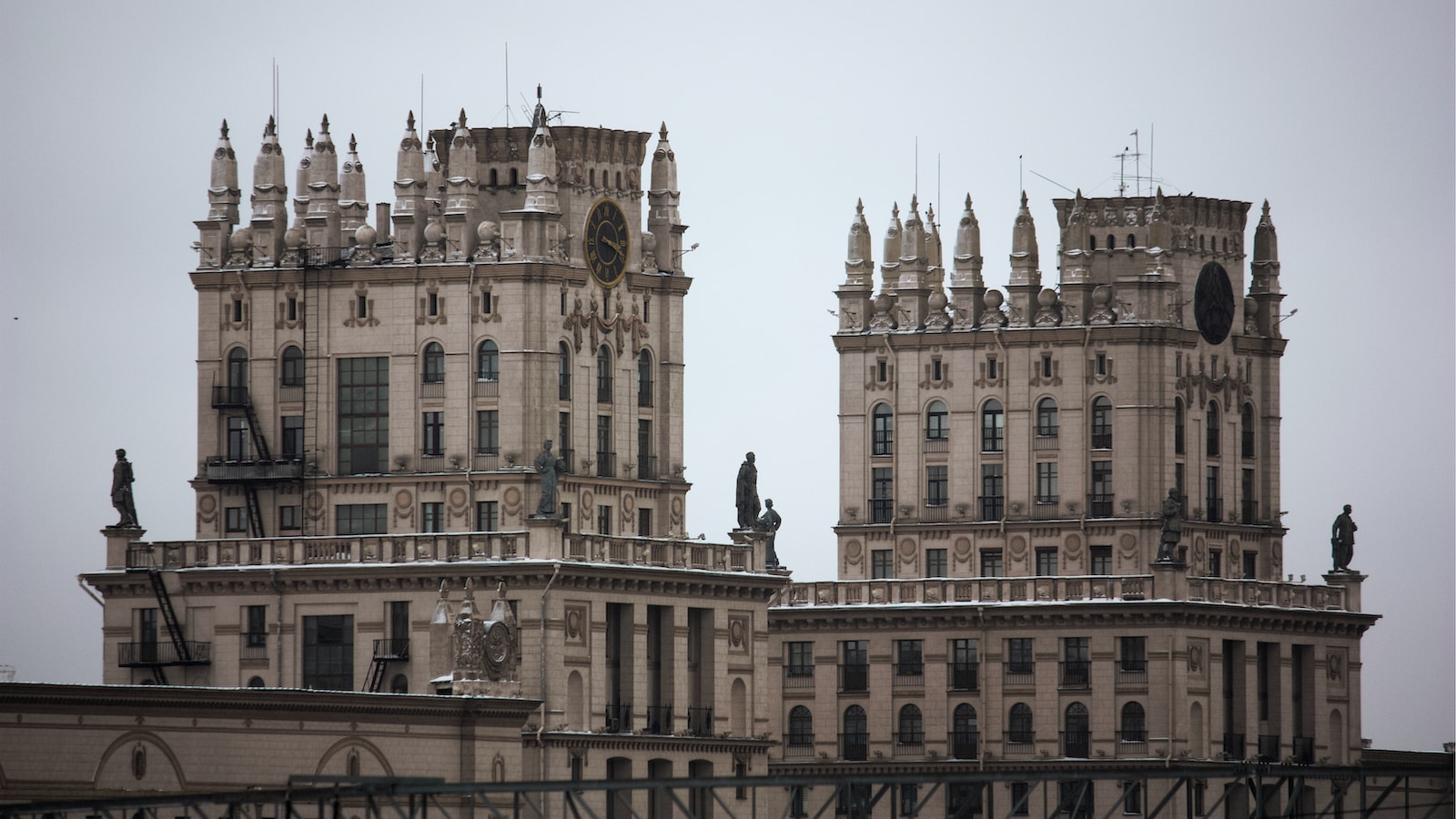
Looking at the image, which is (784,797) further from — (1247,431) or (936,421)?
(1247,431)

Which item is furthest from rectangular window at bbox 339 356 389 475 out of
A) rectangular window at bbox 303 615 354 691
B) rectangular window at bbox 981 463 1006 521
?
rectangular window at bbox 981 463 1006 521

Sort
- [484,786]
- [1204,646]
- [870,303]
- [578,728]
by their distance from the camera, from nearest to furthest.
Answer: [484,786] < [578,728] < [1204,646] < [870,303]

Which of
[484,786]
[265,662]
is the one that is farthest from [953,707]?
[484,786]

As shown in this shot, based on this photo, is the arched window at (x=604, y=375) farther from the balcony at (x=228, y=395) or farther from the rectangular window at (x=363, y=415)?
the balcony at (x=228, y=395)

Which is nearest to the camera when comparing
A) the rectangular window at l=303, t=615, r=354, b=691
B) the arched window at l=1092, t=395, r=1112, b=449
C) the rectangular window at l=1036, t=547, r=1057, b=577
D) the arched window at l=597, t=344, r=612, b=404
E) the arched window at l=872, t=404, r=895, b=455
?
the rectangular window at l=303, t=615, r=354, b=691

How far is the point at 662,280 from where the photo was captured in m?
158

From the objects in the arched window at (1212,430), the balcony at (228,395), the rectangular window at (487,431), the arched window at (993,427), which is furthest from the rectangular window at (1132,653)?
the balcony at (228,395)

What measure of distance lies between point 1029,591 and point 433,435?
32.0 meters

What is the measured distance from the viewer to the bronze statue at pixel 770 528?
160 m

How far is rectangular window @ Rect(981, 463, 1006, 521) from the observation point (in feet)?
580

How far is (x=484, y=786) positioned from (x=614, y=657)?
1948 inches

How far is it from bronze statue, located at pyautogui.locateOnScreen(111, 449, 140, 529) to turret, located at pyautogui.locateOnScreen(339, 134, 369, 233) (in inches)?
498

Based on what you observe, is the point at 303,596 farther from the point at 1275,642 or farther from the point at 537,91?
the point at 1275,642

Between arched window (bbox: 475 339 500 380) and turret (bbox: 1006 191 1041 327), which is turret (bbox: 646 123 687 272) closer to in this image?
arched window (bbox: 475 339 500 380)
